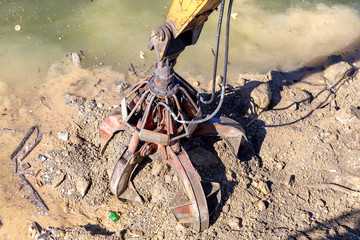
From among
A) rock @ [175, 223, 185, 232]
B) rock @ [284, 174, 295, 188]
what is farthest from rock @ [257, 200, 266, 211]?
rock @ [175, 223, 185, 232]

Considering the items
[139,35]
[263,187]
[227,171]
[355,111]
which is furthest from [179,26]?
[139,35]

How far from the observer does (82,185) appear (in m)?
6.37

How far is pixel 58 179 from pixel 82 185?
1.67ft

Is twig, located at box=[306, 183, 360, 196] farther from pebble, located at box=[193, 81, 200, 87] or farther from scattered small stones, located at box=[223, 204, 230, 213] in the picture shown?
pebble, located at box=[193, 81, 200, 87]

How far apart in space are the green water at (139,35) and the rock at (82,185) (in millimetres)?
3055

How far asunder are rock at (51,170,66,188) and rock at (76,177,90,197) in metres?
0.32

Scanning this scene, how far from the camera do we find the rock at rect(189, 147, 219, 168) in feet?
20.4

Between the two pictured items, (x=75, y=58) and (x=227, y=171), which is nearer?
(x=227, y=171)

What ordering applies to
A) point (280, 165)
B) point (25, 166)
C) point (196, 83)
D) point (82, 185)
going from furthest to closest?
point (196, 83) → point (25, 166) → point (280, 165) → point (82, 185)

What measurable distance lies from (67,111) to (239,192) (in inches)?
165

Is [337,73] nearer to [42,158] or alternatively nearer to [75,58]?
[75,58]

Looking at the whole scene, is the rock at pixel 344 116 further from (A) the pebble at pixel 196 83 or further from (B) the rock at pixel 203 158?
(A) the pebble at pixel 196 83

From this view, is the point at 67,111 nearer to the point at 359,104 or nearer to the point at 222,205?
the point at 222,205

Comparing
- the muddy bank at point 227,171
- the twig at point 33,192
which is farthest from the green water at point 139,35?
the twig at point 33,192
